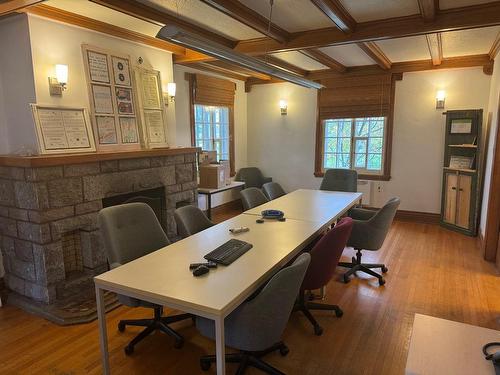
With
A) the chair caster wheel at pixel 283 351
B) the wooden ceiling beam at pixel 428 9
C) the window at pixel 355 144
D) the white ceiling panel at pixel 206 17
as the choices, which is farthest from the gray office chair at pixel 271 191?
the wooden ceiling beam at pixel 428 9

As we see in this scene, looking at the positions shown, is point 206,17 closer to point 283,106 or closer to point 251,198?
point 251,198

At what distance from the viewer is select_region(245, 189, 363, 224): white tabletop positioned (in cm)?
320

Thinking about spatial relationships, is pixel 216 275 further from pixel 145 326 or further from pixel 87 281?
pixel 87 281

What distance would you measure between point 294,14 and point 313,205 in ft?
6.23

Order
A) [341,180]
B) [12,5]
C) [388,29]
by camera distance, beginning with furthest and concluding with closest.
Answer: [341,180], [388,29], [12,5]

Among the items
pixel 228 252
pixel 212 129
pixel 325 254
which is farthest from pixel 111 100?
pixel 325 254

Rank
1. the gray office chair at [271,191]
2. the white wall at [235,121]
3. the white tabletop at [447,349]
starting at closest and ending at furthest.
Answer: the white tabletop at [447,349], the gray office chair at [271,191], the white wall at [235,121]

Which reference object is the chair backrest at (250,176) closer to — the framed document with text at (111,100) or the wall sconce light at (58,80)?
the framed document with text at (111,100)

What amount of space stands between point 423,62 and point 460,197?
215 centimetres

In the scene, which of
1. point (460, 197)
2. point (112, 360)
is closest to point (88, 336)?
point (112, 360)

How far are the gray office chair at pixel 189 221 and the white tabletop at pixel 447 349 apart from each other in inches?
72.4

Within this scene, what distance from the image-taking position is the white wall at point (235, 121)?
16.9ft

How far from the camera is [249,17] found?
10.5ft

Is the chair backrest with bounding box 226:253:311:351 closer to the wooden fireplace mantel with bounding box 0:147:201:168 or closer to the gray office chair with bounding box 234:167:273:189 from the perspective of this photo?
the wooden fireplace mantel with bounding box 0:147:201:168
